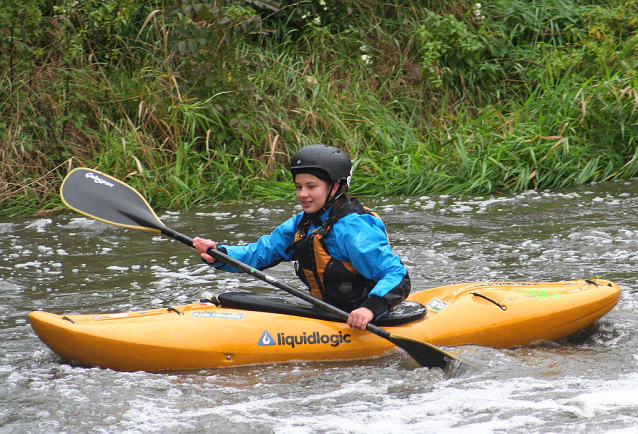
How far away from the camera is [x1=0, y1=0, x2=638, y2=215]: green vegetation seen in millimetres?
6461

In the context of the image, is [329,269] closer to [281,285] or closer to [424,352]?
[281,285]

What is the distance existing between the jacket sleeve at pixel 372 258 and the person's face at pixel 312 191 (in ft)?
0.44

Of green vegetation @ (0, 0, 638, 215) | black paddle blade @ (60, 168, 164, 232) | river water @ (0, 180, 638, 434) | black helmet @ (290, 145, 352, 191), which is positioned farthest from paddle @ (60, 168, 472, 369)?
green vegetation @ (0, 0, 638, 215)

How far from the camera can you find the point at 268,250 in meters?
3.28

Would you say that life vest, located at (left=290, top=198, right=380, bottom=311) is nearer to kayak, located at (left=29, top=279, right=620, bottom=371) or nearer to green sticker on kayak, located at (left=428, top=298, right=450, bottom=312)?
kayak, located at (left=29, top=279, right=620, bottom=371)

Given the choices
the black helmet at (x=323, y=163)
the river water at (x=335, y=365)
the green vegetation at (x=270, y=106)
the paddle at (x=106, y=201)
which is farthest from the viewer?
the green vegetation at (x=270, y=106)

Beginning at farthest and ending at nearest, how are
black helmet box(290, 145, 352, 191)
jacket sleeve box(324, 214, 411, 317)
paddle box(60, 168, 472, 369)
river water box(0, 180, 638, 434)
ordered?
1. paddle box(60, 168, 472, 369)
2. black helmet box(290, 145, 352, 191)
3. jacket sleeve box(324, 214, 411, 317)
4. river water box(0, 180, 638, 434)

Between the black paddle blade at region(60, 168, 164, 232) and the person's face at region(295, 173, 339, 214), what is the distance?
2.79 ft

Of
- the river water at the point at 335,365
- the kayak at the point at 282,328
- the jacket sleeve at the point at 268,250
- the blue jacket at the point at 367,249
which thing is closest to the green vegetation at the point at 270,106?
the river water at the point at 335,365

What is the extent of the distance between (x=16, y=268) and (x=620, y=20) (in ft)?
22.3

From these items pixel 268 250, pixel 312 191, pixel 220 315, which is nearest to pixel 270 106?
pixel 268 250

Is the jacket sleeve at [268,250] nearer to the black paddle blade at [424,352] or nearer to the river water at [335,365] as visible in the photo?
the river water at [335,365]

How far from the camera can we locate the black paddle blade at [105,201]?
3512mm

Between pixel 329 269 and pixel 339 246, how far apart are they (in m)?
0.13
